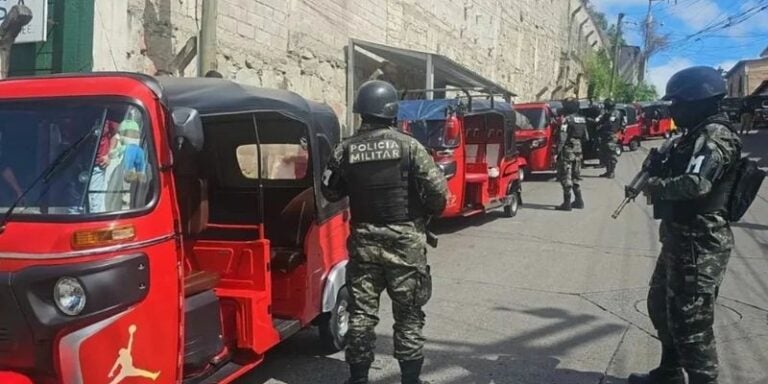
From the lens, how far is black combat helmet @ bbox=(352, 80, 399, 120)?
4438 millimetres

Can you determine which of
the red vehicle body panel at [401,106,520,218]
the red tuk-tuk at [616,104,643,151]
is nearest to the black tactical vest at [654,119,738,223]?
the red vehicle body panel at [401,106,520,218]

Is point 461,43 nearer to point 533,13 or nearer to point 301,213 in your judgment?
point 533,13

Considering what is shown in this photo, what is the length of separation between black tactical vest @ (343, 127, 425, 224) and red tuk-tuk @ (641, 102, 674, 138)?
113 ft

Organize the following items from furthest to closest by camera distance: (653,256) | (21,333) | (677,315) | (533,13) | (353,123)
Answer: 1. (533,13)
2. (353,123)
3. (653,256)
4. (677,315)
5. (21,333)

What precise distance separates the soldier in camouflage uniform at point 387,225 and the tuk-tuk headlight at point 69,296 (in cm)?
178

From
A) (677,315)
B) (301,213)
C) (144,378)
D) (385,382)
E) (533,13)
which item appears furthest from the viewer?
(533,13)

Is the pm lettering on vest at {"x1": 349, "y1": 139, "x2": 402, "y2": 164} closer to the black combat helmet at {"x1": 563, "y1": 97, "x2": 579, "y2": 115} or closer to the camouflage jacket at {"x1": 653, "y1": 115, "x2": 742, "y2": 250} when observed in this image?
the camouflage jacket at {"x1": 653, "y1": 115, "x2": 742, "y2": 250}

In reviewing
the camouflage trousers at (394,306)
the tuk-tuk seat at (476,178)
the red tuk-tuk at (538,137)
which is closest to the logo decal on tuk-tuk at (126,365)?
the camouflage trousers at (394,306)

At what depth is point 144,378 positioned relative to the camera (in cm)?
328

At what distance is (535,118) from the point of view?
746 inches

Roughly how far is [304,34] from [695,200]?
12.6 meters

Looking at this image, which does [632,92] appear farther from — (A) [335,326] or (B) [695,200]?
(B) [695,200]

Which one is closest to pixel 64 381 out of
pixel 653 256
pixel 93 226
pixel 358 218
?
pixel 93 226

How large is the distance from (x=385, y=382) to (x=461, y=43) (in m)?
24.5
